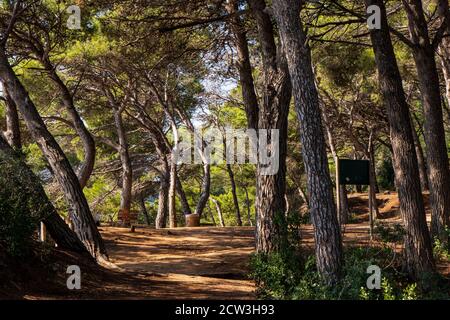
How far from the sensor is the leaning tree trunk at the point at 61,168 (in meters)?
9.68

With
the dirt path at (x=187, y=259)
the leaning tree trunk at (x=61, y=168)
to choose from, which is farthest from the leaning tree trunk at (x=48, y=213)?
the dirt path at (x=187, y=259)

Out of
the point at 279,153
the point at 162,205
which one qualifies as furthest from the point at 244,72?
the point at 162,205

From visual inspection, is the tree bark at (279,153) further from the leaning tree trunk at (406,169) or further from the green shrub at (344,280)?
the leaning tree trunk at (406,169)

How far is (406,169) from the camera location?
8312 mm

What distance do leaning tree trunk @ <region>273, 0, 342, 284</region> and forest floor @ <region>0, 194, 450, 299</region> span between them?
158 centimetres

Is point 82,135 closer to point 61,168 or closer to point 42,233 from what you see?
point 61,168

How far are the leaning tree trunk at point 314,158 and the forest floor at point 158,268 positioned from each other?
1.58 meters

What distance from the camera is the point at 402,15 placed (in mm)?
15766

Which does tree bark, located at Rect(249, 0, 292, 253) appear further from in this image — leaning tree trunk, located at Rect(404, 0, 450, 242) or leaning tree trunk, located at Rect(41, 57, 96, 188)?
leaning tree trunk, located at Rect(41, 57, 96, 188)

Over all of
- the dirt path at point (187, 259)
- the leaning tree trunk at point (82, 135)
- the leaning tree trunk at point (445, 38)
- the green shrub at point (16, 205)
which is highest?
the leaning tree trunk at point (445, 38)

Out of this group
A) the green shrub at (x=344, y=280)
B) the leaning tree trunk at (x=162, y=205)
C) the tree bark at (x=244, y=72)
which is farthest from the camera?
the leaning tree trunk at (x=162, y=205)

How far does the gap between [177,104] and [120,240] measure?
1037cm

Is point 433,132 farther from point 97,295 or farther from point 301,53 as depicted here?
point 97,295

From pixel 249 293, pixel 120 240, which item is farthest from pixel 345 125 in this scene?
pixel 249 293
